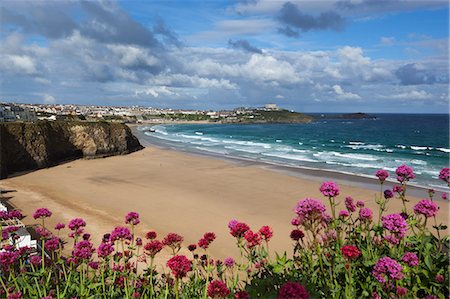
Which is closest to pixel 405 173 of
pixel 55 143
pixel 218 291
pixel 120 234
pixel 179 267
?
pixel 218 291

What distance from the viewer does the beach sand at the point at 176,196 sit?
1222 cm

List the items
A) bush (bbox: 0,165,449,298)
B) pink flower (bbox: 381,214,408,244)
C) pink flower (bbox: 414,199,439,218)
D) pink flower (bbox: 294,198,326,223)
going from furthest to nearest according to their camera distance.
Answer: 1. pink flower (bbox: 414,199,439,218)
2. pink flower (bbox: 381,214,408,244)
3. pink flower (bbox: 294,198,326,223)
4. bush (bbox: 0,165,449,298)

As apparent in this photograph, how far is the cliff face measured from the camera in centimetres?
2266

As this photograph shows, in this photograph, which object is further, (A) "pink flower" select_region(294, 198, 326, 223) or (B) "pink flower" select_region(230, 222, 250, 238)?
(B) "pink flower" select_region(230, 222, 250, 238)

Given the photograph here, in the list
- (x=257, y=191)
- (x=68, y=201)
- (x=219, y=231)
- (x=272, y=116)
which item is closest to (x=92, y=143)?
(x=68, y=201)

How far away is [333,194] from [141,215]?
11.0 m

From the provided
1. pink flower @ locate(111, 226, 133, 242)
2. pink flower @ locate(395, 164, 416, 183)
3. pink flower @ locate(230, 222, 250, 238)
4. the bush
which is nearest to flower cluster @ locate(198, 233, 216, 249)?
the bush

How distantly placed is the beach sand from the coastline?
0.03 metres

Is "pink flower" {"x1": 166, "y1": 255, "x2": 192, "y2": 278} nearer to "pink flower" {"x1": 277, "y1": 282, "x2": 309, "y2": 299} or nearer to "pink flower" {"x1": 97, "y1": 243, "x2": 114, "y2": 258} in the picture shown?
"pink flower" {"x1": 277, "y1": 282, "x2": 309, "y2": 299}

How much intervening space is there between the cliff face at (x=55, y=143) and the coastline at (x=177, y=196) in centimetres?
147

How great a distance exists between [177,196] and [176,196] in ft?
0.16

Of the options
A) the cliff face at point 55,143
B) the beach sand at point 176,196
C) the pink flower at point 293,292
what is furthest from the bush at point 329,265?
the cliff face at point 55,143

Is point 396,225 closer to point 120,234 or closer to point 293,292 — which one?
point 293,292

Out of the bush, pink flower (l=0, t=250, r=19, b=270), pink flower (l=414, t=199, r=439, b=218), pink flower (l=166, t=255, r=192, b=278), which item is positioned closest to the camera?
pink flower (l=166, t=255, r=192, b=278)
